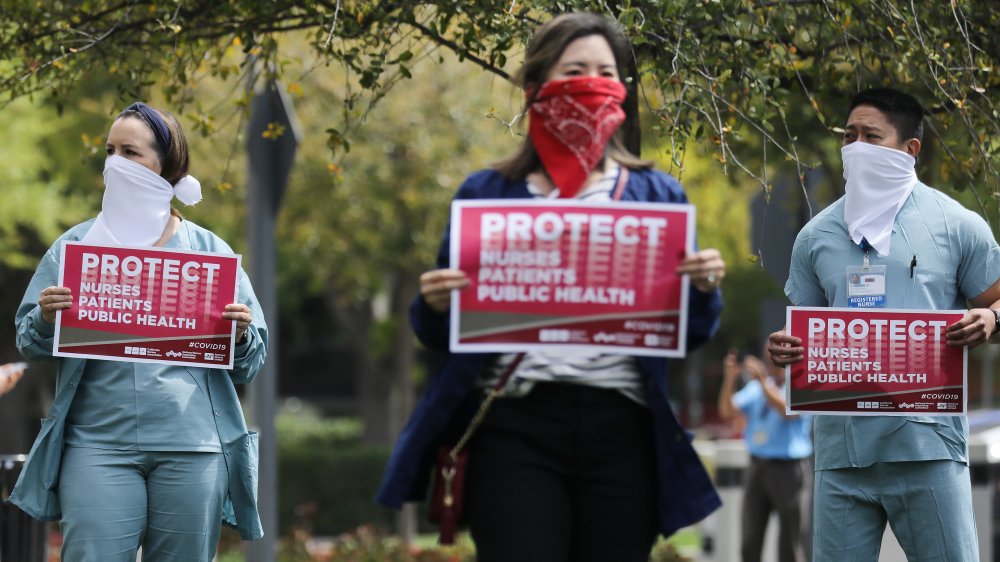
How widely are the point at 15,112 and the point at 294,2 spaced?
1203cm

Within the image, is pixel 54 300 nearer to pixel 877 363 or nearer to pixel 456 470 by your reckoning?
pixel 456 470

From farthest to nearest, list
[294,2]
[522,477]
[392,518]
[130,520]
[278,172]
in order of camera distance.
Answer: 1. [392,518]
2. [278,172]
3. [294,2]
4. [130,520]
5. [522,477]

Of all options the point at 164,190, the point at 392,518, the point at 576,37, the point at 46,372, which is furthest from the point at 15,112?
the point at 576,37

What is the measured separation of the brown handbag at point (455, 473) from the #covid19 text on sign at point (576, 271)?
0.12 metres

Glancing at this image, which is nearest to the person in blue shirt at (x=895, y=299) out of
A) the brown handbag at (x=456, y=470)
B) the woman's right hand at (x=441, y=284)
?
the brown handbag at (x=456, y=470)

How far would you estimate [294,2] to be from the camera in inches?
249

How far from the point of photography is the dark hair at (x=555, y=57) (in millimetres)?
3996

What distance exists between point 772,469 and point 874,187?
5.79 metres

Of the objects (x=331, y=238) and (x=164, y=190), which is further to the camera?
(x=331, y=238)

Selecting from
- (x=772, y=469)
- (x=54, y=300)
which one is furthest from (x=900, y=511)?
(x=772, y=469)

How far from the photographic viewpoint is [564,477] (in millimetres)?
3961

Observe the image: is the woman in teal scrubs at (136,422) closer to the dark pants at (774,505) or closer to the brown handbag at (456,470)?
the brown handbag at (456,470)

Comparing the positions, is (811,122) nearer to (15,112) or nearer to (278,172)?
(278,172)

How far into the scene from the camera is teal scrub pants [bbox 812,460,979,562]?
4793 mm
